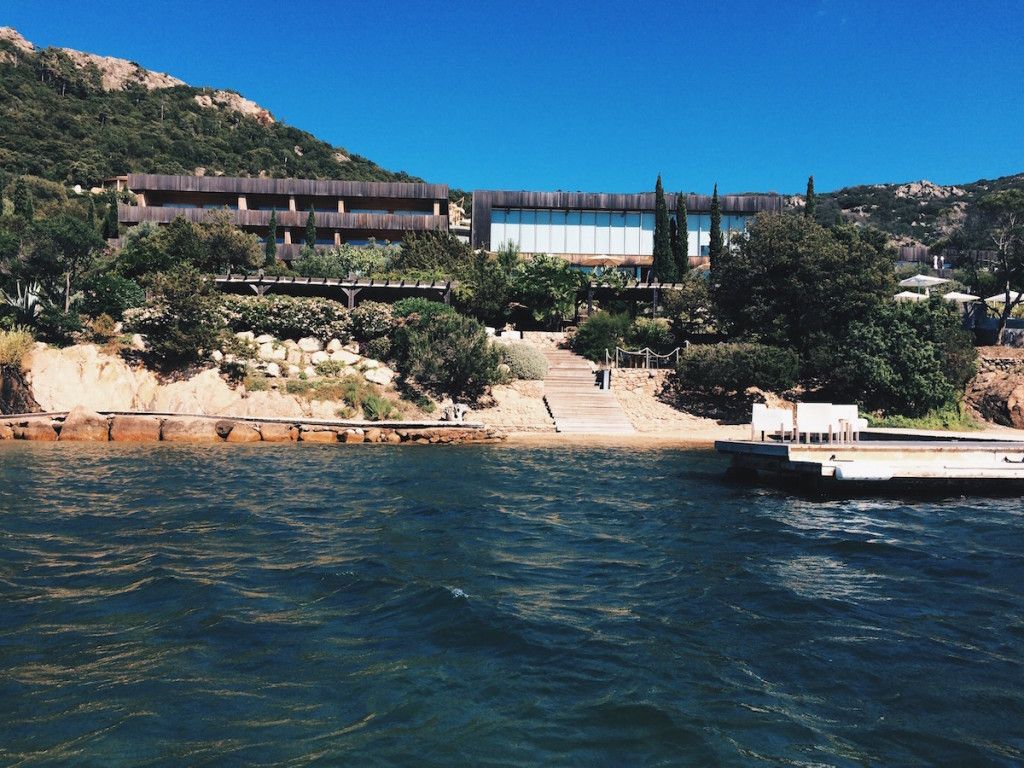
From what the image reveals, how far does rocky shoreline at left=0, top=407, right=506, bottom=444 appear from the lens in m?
25.9

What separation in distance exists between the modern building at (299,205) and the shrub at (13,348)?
77.3 ft

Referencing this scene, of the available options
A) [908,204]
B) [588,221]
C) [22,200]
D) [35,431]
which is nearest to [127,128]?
[22,200]

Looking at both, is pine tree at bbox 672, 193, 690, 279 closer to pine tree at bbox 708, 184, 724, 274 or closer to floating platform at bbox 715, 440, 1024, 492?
pine tree at bbox 708, 184, 724, 274

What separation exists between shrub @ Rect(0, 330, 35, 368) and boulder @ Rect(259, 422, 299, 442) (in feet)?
35.2

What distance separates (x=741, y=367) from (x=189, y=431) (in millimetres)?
22587

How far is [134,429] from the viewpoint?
26125mm

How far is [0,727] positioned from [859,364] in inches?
1276

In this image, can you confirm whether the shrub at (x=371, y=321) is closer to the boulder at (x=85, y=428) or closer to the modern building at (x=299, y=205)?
the boulder at (x=85, y=428)

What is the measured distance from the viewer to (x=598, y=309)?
43.6m

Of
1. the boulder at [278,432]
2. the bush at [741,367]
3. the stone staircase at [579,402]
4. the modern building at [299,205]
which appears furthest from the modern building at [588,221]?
the boulder at [278,432]

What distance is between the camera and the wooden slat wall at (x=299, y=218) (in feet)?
169

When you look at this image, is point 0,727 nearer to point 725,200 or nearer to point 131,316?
point 131,316

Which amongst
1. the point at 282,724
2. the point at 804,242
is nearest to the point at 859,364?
the point at 804,242

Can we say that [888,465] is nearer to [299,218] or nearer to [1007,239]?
[1007,239]
